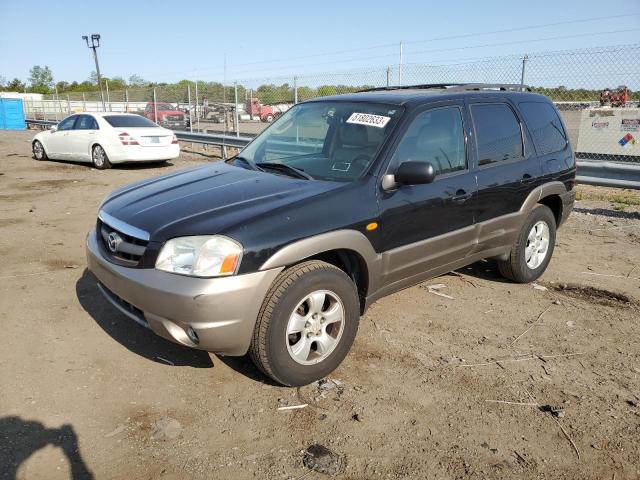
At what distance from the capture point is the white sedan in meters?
12.0

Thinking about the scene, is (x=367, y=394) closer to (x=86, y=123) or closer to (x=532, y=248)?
(x=532, y=248)

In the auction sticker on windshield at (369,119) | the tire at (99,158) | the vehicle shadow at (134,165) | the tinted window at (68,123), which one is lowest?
the vehicle shadow at (134,165)

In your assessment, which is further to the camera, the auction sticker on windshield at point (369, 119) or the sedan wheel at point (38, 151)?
the sedan wheel at point (38, 151)

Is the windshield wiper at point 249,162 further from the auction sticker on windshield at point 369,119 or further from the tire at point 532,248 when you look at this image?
the tire at point 532,248

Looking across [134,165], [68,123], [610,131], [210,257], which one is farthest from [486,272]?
[68,123]

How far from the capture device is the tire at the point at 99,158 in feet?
40.4

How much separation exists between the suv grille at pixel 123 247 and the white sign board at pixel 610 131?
38.0ft

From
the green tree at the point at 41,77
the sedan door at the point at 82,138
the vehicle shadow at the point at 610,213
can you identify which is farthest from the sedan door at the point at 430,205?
the green tree at the point at 41,77

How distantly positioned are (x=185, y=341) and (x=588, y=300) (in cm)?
367

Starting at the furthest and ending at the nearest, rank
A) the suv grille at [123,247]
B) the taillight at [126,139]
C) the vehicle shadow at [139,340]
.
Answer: the taillight at [126,139] → the vehicle shadow at [139,340] → the suv grille at [123,247]

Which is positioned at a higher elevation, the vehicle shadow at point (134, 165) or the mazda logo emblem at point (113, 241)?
the mazda logo emblem at point (113, 241)

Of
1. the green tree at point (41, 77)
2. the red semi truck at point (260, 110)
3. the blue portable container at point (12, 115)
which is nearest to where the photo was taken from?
the red semi truck at point (260, 110)

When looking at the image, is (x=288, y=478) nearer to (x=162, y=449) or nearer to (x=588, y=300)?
(x=162, y=449)

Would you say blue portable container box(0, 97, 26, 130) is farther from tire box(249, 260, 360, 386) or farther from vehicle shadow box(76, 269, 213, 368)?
tire box(249, 260, 360, 386)
